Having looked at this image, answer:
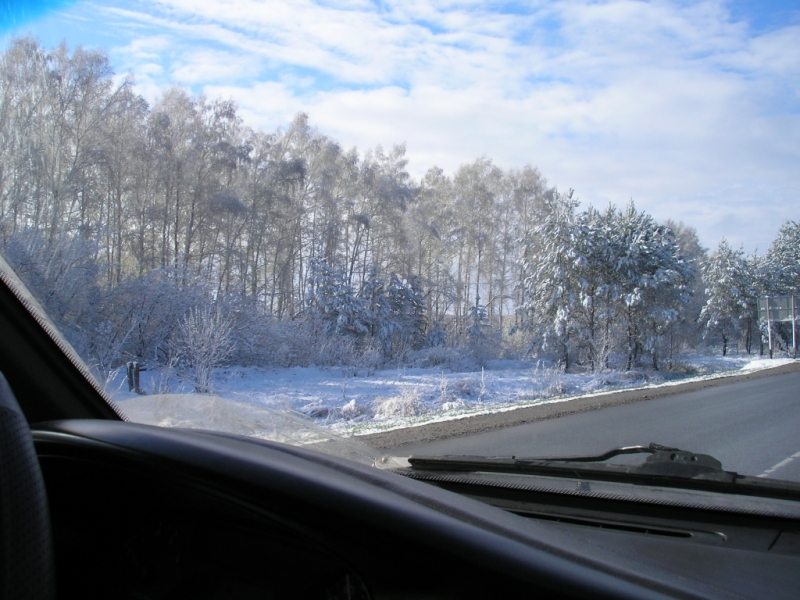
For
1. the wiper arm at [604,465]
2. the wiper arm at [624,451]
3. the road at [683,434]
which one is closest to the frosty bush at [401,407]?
the road at [683,434]

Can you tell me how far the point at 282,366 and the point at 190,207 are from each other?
988 cm

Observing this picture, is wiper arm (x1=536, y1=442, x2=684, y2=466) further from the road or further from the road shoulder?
the road shoulder

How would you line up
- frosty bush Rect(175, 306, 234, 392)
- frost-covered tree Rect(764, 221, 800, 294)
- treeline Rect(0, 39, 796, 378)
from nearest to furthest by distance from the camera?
treeline Rect(0, 39, 796, 378), frosty bush Rect(175, 306, 234, 392), frost-covered tree Rect(764, 221, 800, 294)

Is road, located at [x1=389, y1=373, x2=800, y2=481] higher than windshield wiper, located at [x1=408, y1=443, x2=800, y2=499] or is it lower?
lower

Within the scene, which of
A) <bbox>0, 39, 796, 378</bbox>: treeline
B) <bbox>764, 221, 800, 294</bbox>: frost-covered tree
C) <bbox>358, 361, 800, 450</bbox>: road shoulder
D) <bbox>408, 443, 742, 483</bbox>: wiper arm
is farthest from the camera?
<bbox>764, 221, 800, 294</bbox>: frost-covered tree

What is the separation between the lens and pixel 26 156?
3727mm

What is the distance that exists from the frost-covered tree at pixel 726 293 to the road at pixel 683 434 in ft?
116

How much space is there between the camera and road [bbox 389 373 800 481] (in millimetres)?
5898

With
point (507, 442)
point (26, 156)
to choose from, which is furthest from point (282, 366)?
point (26, 156)

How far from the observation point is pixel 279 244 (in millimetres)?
37062

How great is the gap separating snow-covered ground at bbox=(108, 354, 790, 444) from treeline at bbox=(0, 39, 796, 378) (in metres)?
0.82

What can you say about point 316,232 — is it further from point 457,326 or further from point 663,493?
point 663,493

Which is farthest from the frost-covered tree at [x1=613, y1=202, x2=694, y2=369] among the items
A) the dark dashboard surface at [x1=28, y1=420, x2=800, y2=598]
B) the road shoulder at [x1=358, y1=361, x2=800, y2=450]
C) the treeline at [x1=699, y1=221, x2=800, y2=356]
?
the dark dashboard surface at [x1=28, y1=420, x2=800, y2=598]

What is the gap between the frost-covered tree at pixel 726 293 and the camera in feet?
139
